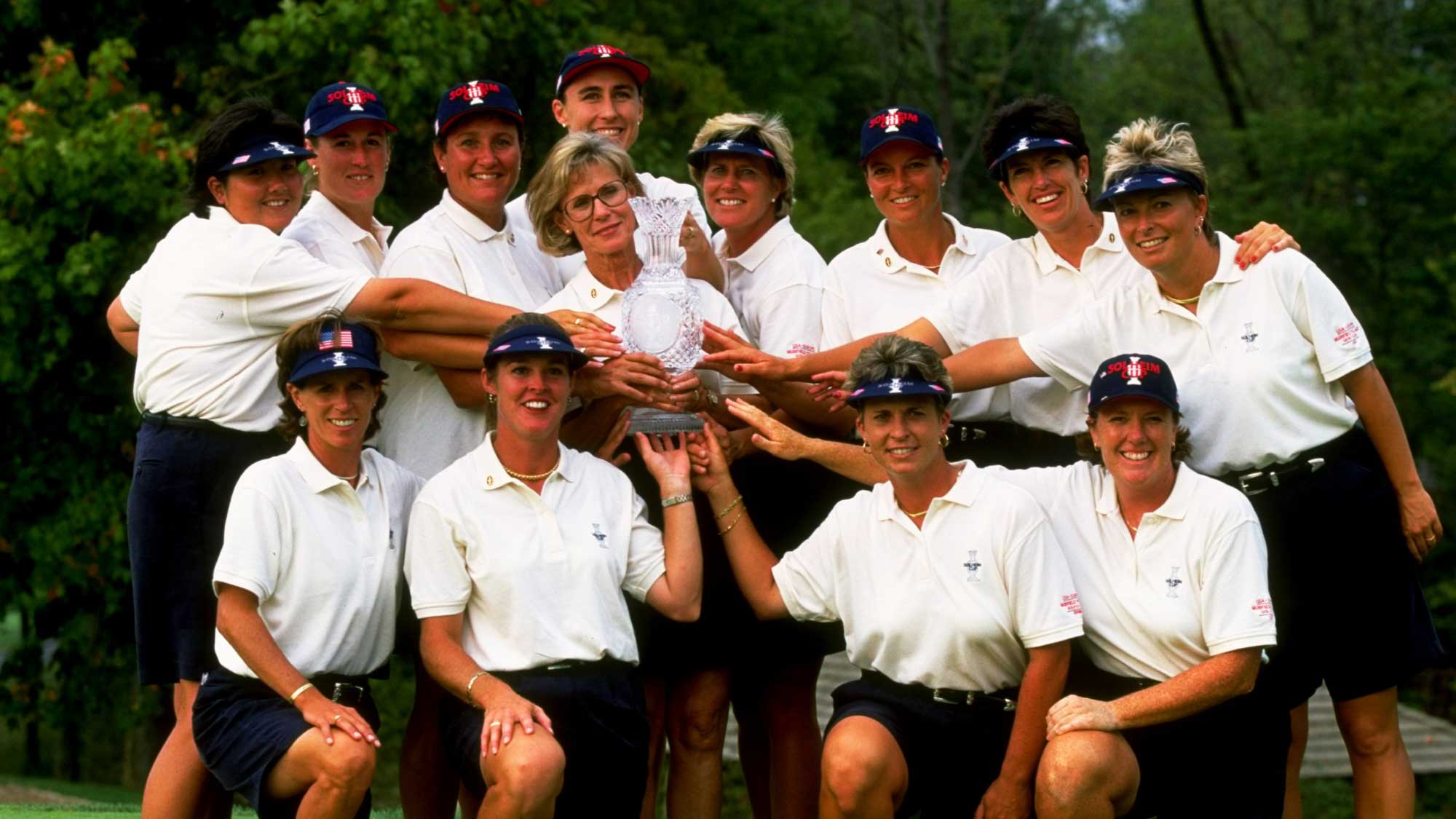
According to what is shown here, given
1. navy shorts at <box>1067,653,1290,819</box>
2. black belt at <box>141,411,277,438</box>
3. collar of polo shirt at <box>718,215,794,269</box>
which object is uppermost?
collar of polo shirt at <box>718,215,794,269</box>

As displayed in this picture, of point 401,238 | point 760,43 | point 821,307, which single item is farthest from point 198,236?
point 760,43

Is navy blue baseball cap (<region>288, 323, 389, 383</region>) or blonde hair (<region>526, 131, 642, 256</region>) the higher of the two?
blonde hair (<region>526, 131, 642, 256</region>)

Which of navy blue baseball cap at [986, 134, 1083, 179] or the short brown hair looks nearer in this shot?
the short brown hair

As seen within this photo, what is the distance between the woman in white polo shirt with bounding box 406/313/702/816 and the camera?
5664mm

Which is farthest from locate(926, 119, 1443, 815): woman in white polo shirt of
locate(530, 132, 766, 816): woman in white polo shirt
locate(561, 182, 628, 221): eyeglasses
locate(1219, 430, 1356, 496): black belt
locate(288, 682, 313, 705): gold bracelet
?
locate(288, 682, 313, 705): gold bracelet

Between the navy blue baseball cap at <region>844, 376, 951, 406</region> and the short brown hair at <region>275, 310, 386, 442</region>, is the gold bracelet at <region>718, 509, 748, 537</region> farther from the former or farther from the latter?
the short brown hair at <region>275, 310, 386, 442</region>

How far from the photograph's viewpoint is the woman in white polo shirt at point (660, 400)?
20.1 ft

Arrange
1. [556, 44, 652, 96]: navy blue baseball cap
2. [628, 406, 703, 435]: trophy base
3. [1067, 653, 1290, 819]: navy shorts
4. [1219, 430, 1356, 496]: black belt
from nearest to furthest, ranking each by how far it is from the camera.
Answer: [1067, 653, 1290, 819]: navy shorts < [1219, 430, 1356, 496]: black belt < [628, 406, 703, 435]: trophy base < [556, 44, 652, 96]: navy blue baseball cap

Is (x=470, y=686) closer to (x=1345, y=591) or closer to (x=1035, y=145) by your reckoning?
(x=1035, y=145)

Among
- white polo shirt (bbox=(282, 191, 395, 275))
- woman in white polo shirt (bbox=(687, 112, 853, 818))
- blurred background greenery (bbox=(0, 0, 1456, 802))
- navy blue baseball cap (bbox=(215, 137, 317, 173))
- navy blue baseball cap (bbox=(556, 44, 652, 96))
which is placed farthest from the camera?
blurred background greenery (bbox=(0, 0, 1456, 802))

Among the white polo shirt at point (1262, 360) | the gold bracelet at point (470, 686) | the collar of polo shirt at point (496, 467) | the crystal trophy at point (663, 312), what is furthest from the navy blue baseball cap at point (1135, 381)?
the gold bracelet at point (470, 686)

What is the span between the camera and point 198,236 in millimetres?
6109

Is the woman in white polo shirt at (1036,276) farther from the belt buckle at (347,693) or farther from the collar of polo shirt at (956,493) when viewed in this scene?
the belt buckle at (347,693)

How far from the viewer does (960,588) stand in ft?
18.6
